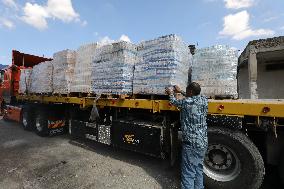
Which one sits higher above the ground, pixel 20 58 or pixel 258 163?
pixel 20 58

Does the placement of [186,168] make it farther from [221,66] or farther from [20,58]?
[20,58]

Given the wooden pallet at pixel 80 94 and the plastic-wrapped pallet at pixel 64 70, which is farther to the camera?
the plastic-wrapped pallet at pixel 64 70

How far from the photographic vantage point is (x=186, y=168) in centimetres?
425

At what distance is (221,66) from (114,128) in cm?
294

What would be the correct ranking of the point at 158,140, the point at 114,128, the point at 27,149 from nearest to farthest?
1. the point at 158,140
2. the point at 114,128
3. the point at 27,149

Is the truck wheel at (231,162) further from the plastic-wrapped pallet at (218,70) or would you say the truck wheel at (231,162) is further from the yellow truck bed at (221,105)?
the plastic-wrapped pallet at (218,70)

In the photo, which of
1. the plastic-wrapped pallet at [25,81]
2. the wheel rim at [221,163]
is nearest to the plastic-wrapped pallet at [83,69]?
the wheel rim at [221,163]

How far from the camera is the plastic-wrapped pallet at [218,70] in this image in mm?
4858

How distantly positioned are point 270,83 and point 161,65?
11.8 meters

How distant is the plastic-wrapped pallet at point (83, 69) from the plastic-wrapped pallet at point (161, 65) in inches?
60.1

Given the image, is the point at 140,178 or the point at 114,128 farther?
the point at 114,128

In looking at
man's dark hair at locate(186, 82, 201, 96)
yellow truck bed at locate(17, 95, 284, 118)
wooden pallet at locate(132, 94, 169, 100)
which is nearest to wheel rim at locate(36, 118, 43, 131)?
yellow truck bed at locate(17, 95, 284, 118)

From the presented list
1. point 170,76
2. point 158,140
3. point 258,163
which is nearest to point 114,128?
point 158,140

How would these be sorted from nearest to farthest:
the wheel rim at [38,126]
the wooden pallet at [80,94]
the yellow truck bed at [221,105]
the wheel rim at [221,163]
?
the yellow truck bed at [221,105], the wheel rim at [221,163], the wooden pallet at [80,94], the wheel rim at [38,126]
